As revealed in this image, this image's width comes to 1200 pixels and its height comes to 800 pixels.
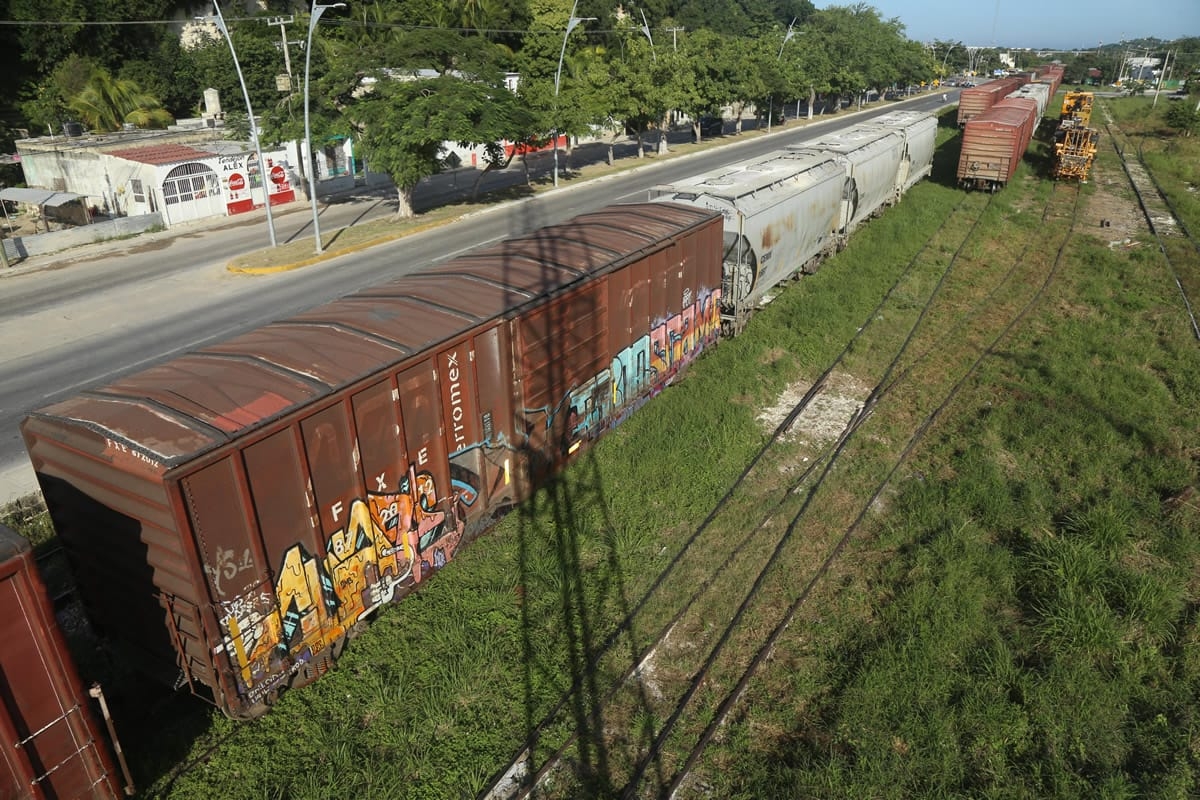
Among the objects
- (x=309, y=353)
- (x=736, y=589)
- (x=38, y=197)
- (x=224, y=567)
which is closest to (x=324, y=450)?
(x=309, y=353)

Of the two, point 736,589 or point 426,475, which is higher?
point 426,475

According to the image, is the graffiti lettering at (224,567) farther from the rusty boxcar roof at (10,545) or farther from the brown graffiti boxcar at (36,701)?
the rusty boxcar roof at (10,545)

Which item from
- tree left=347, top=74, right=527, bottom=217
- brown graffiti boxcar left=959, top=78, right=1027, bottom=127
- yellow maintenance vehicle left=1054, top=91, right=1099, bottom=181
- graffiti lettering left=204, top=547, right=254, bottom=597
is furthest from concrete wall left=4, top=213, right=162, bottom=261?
brown graffiti boxcar left=959, top=78, right=1027, bottom=127

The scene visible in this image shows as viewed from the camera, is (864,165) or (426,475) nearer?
(426,475)

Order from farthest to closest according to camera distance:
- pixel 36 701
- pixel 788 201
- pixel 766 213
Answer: pixel 788 201 → pixel 766 213 → pixel 36 701

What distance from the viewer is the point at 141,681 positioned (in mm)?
9430

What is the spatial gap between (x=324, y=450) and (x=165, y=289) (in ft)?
71.4

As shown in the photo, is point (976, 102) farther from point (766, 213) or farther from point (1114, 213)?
point (766, 213)

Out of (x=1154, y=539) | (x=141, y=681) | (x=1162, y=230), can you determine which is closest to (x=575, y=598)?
(x=141, y=681)

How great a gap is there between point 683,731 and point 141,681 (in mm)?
6701

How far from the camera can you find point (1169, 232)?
30.6 metres

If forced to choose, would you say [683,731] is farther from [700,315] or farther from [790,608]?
[700,315]

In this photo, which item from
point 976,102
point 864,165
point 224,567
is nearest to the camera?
point 224,567

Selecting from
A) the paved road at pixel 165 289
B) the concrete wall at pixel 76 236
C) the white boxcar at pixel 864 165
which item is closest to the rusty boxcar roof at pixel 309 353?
the paved road at pixel 165 289
